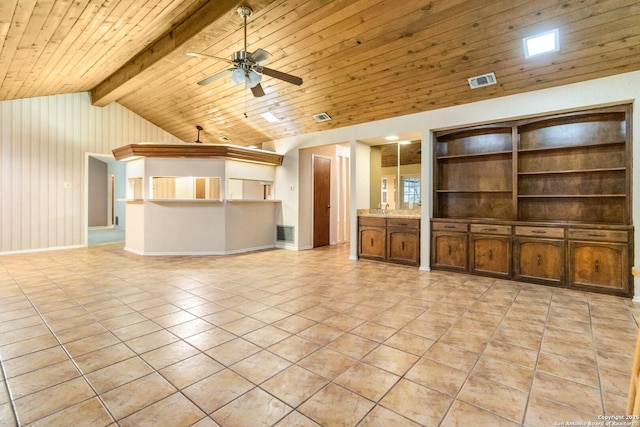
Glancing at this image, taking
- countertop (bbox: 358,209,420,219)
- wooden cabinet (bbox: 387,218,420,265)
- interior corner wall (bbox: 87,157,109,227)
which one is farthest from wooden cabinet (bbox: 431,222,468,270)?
interior corner wall (bbox: 87,157,109,227)

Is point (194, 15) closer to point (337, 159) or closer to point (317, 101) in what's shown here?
point (317, 101)

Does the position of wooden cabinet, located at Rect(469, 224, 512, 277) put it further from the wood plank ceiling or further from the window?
the wood plank ceiling

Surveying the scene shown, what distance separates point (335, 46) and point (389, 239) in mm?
3228

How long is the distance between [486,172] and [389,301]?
9.59ft

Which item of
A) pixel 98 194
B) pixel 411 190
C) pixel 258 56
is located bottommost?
pixel 411 190

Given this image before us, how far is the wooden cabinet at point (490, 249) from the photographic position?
4.46 m

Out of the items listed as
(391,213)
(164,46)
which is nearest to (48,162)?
(164,46)

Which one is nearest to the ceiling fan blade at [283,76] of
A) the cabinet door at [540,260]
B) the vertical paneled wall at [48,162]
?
the cabinet door at [540,260]

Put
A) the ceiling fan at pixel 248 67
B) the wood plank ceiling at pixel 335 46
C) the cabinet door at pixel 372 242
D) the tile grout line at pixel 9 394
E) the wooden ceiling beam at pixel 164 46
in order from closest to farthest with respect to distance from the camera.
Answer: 1. the tile grout line at pixel 9 394
2. the wood plank ceiling at pixel 335 46
3. the ceiling fan at pixel 248 67
4. the wooden ceiling beam at pixel 164 46
5. the cabinet door at pixel 372 242

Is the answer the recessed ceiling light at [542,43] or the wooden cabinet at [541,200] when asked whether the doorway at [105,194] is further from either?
the recessed ceiling light at [542,43]

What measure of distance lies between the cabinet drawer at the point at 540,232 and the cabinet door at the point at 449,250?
28.8 inches

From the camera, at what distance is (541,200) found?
4.57 m

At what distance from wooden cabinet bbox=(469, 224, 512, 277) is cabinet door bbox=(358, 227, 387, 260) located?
58.7 inches

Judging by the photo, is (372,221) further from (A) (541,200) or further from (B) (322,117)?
(A) (541,200)
